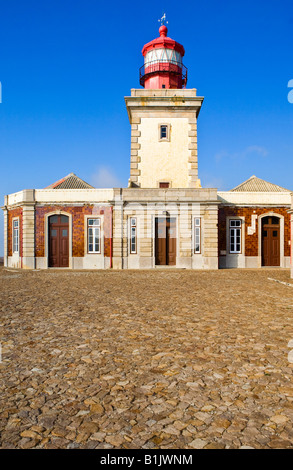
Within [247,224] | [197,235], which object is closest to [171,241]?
[197,235]

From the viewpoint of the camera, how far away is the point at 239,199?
2011cm

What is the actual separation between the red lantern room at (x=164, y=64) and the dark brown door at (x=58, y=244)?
36.1 ft

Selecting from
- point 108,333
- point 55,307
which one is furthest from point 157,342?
point 55,307

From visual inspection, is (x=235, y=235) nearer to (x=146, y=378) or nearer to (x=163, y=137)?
(x=163, y=137)

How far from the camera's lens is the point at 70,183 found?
24.4 m

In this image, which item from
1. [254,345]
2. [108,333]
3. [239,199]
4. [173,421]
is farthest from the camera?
[239,199]

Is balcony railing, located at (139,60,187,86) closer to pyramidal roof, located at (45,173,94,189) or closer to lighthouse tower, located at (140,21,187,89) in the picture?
lighthouse tower, located at (140,21,187,89)

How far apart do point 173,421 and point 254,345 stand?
2.25 metres

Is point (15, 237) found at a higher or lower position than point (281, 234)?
lower

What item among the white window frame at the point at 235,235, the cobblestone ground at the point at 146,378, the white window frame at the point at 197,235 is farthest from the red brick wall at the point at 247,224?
the cobblestone ground at the point at 146,378

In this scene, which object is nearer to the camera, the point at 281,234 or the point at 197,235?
the point at 197,235

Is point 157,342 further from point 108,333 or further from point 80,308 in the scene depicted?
point 80,308

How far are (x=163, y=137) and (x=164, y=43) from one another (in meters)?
6.57
